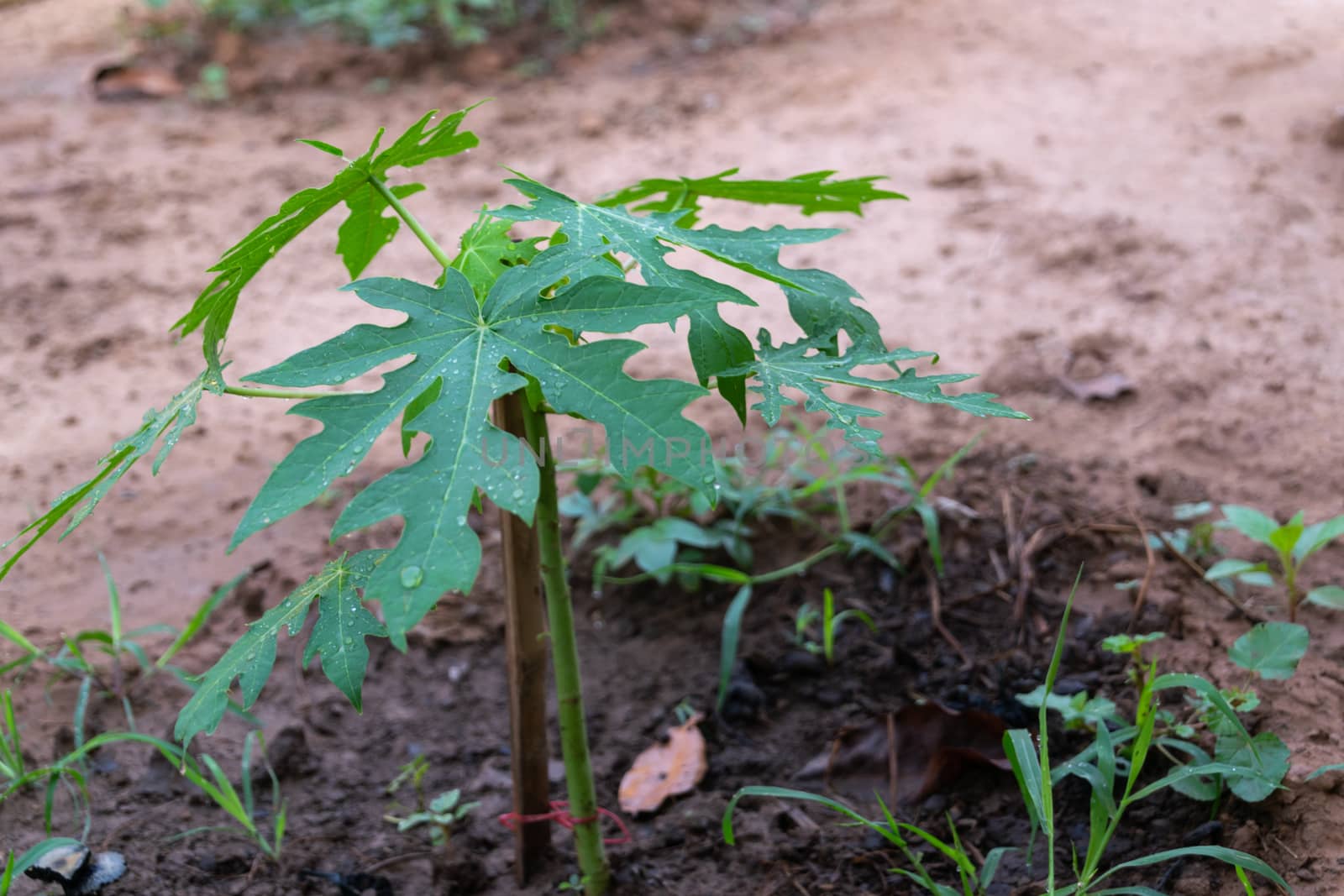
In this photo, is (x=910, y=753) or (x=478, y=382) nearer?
(x=478, y=382)

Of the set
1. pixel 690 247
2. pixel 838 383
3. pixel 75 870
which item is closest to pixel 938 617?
pixel 838 383

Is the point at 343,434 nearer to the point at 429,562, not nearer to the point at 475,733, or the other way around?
the point at 429,562

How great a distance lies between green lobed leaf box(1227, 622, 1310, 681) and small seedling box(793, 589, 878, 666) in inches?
27.2

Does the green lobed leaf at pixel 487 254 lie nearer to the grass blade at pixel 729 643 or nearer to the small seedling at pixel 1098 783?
the small seedling at pixel 1098 783

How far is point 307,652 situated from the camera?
117 cm

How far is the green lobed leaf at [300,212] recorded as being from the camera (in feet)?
4.00

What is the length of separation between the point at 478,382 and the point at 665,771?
1036 millimetres

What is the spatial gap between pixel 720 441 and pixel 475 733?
96 centimetres

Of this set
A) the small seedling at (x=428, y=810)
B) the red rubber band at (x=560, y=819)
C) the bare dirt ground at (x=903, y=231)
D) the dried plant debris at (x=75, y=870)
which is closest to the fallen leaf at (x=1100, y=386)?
the bare dirt ground at (x=903, y=231)

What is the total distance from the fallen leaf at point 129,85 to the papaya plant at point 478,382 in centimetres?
465

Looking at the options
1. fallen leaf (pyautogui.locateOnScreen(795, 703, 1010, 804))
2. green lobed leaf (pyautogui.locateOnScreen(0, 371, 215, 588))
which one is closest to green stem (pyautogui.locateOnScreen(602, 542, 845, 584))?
fallen leaf (pyautogui.locateOnScreen(795, 703, 1010, 804))

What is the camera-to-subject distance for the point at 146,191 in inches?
173

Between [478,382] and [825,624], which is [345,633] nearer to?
[478,382]

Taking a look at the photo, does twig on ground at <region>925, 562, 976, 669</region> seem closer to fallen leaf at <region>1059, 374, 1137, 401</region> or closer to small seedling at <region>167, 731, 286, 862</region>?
fallen leaf at <region>1059, 374, 1137, 401</region>
